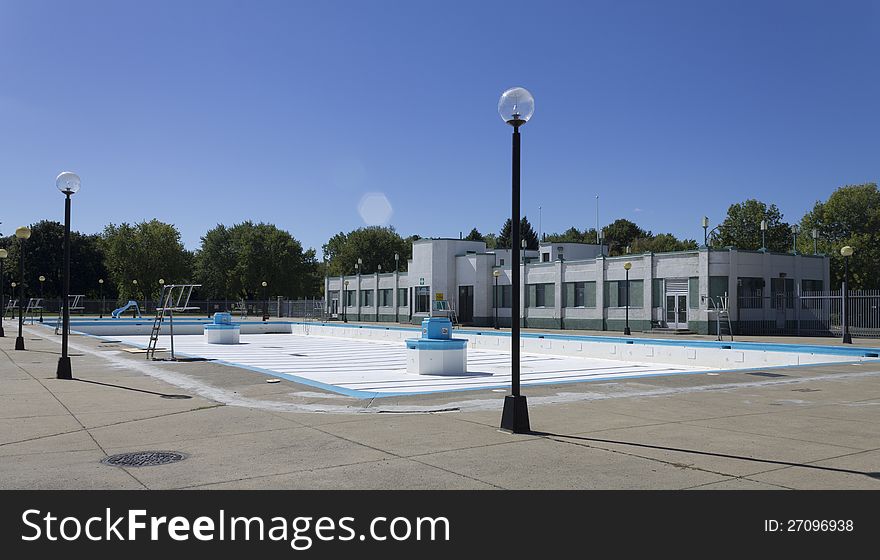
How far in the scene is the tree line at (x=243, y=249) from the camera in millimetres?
79688

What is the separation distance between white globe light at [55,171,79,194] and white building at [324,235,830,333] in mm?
21916

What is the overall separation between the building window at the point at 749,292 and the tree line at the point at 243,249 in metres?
40.4

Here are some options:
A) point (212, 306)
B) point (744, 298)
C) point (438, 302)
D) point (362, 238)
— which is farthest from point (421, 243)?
point (362, 238)

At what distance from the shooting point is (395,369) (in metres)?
21.2

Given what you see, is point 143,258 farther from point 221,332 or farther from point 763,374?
point 763,374

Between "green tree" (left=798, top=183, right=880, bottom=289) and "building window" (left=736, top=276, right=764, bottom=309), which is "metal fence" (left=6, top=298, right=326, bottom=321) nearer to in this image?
"building window" (left=736, top=276, right=764, bottom=309)

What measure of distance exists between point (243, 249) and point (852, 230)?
2918 inches

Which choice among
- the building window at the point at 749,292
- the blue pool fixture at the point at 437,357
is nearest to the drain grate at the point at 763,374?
the blue pool fixture at the point at 437,357

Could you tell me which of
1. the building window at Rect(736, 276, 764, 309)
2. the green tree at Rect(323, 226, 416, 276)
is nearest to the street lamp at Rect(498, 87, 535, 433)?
the building window at Rect(736, 276, 764, 309)

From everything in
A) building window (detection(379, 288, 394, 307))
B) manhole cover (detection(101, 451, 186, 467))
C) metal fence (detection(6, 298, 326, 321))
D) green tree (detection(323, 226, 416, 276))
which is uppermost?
green tree (detection(323, 226, 416, 276))

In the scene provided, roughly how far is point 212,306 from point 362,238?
28093 mm

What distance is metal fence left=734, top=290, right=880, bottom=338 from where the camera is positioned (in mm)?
40125

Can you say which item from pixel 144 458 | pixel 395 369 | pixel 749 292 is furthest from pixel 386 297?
pixel 144 458

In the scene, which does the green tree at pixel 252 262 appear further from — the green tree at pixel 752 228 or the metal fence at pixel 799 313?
the metal fence at pixel 799 313
